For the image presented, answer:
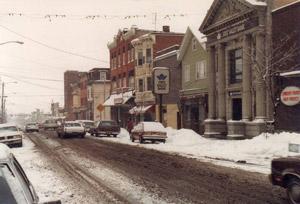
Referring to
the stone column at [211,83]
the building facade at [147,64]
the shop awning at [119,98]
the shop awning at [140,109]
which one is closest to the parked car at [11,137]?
the stone column at [211,83]

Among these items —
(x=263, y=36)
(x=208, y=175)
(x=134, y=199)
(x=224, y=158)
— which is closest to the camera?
(x=134, y=199)

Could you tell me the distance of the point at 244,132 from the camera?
2706 centimetres

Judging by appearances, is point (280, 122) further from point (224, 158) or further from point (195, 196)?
point (195, 196)

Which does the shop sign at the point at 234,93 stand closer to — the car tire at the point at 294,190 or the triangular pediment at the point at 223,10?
the triangular pediment at the point at 223,10

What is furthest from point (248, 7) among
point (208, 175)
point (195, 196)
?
point (195, 196)

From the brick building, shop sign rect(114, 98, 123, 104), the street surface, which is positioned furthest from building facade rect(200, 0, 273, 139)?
the brick building

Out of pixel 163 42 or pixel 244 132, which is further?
pixel 163 42

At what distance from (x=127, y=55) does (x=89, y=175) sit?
142 ft

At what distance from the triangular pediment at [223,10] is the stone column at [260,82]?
2.41m

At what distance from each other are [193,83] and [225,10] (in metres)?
8.62

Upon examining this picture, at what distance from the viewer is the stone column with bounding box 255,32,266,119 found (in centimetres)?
2527

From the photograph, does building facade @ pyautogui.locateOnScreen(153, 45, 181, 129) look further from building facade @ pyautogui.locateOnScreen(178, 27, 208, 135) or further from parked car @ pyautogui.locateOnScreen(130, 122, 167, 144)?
parked car @ pyautogui.locateOnScreen(130, 122, 167, 144)

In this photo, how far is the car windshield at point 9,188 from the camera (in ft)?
10.3

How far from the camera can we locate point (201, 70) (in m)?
34.6
